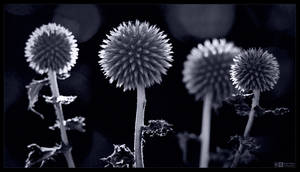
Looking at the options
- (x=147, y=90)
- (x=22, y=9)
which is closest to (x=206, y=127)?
Answer: (x=147, y=90)

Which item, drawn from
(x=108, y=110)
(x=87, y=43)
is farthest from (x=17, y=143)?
(x=87, y=43)

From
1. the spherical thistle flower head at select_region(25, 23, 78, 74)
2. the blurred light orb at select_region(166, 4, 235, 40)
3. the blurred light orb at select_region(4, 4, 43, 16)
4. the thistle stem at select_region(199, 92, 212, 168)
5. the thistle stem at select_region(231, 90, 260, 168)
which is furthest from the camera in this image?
the blurred light orb at select_region(166, 4, 235, 40)

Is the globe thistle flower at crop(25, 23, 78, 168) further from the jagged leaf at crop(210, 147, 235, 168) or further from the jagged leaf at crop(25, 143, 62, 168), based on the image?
the jagged leaf at crop(210, 147, 235, 168)

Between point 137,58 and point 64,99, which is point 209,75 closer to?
point 137,58

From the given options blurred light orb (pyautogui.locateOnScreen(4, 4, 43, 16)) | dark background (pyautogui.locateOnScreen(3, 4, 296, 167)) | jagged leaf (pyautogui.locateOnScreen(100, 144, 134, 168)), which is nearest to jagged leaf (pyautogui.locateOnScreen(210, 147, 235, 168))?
dark background (pyautogui.locateOnScreen(3, 4, 296, 167))

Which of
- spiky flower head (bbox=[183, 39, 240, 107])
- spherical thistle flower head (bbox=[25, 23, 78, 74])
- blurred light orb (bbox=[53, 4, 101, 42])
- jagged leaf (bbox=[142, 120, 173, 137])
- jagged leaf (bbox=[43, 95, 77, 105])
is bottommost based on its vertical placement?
jagged leaf (bbox=[142, 120, 173, 137])

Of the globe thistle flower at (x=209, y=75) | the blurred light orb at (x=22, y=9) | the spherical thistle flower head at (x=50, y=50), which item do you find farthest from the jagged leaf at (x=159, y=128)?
the blurred light orb at (x=22, y=9)
